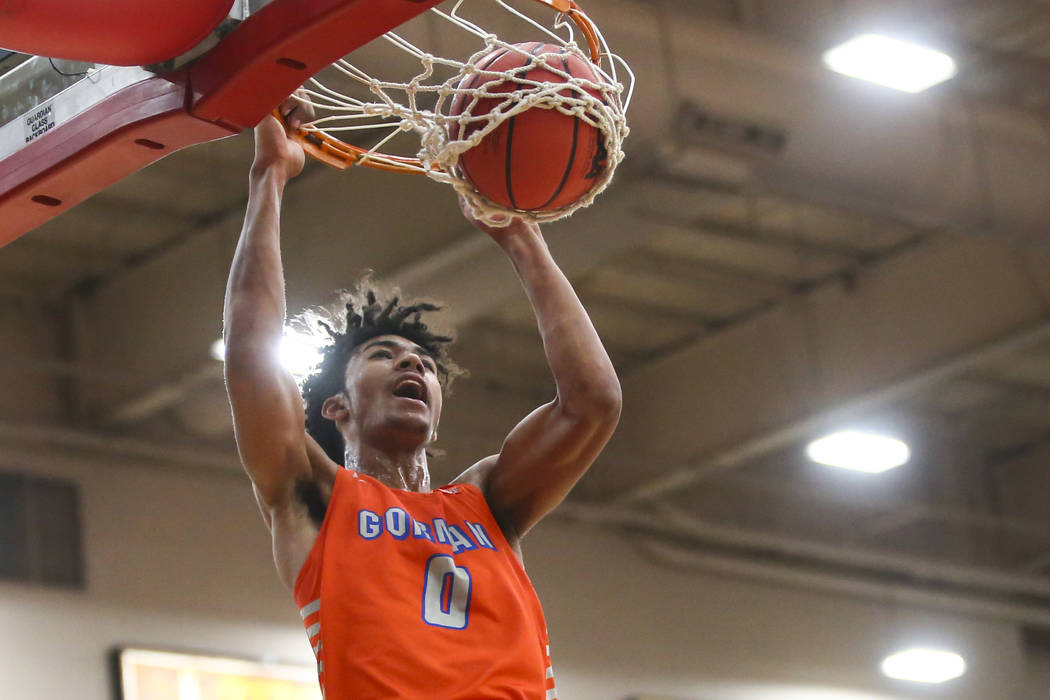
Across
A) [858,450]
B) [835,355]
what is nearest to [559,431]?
[835,355]

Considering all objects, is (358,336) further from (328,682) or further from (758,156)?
(758,156)

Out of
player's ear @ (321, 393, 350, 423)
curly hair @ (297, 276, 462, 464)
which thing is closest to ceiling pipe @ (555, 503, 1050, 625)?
curly hair @ (297, 276, 462, 464)

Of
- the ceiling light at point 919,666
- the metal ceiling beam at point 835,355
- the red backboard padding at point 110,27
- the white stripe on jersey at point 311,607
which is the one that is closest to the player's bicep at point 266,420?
the white stripe on jersey at point 311,607

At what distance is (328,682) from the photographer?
3.56 metres

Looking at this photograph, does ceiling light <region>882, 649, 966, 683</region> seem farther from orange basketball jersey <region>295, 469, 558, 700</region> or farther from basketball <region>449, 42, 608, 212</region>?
basketball <region>449, 42, 608, 212</region>

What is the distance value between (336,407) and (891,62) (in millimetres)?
4173

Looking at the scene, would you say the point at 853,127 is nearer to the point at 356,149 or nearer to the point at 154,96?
the point at 356,149

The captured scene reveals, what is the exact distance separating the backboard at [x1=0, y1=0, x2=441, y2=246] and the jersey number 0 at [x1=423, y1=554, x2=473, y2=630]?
38.7 inches

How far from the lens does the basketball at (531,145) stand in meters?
3.62

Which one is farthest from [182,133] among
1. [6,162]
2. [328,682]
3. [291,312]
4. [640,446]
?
[640,446]

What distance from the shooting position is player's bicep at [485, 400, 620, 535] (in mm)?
4008

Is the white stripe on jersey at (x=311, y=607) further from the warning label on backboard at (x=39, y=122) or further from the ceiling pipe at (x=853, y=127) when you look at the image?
the ceiling pipe at (x=853, y=127)

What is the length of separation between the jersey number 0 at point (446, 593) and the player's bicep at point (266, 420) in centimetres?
37

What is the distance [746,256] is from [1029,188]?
220 centimetres
